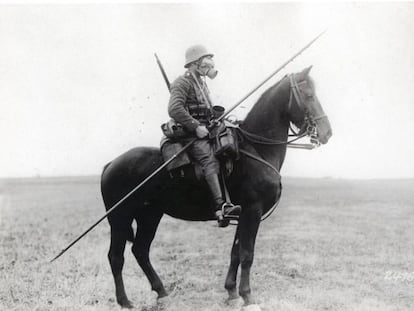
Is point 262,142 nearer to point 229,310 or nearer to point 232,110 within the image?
point 232,110

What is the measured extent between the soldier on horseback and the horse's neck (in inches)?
26.0

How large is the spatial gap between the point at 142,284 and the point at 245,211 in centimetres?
268

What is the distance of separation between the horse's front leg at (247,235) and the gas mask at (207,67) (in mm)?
1881

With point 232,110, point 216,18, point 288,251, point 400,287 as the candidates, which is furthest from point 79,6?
point 400,287

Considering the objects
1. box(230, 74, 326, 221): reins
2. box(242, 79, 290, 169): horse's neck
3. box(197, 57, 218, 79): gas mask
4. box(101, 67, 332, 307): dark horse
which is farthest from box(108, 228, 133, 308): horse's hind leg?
box(197, 57, 218, 79): gas mask

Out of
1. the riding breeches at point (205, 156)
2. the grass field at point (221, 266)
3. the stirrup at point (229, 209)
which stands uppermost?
the riding breeches at point (205, 156)

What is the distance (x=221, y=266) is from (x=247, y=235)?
10.2 feet

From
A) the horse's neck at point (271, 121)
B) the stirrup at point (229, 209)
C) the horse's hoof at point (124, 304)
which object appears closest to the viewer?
the stirrup at point (229, 209)

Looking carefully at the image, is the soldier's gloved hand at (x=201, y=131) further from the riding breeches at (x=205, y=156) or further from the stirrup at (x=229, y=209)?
the stirrup at (x=229, y=209)

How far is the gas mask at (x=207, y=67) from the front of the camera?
228 inches

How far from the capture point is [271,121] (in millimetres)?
5941

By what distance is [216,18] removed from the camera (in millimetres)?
8086

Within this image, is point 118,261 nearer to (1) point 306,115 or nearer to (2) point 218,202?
(2) point 218,202

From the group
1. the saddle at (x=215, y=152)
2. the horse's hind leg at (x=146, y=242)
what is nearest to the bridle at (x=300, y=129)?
the saddle at (x=215, y=152)
